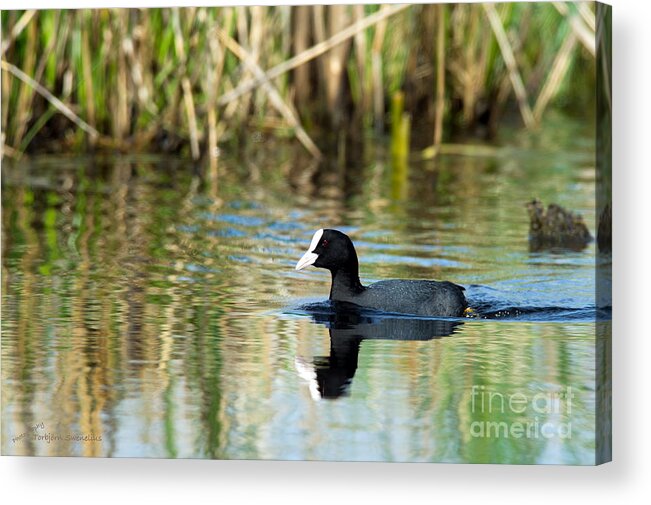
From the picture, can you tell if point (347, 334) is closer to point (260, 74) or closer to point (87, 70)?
point (260, 74)

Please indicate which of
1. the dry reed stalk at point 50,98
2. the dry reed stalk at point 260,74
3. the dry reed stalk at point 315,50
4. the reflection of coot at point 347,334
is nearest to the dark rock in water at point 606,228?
the reflection of coot at point 347,334

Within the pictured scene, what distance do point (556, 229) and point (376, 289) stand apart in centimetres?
176

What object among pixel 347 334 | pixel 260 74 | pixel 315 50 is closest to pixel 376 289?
pixel 347 334

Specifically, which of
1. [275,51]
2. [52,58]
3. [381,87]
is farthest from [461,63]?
[52,58]

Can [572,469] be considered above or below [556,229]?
below

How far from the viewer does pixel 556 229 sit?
9984mm

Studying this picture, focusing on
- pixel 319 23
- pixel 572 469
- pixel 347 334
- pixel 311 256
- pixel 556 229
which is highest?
pixel 319 23

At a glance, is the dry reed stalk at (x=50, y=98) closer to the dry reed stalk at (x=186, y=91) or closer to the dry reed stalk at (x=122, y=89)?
the dry reed stalk at (x=122, y=89)

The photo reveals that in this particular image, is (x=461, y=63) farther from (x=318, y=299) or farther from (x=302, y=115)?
(x=318, y=299)

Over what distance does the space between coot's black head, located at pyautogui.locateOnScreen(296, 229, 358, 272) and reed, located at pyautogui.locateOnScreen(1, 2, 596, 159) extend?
4.35ft

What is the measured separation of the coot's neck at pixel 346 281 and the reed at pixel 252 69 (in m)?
1.45

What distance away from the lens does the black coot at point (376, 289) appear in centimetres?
842

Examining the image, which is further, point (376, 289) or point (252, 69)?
point (252, 69)

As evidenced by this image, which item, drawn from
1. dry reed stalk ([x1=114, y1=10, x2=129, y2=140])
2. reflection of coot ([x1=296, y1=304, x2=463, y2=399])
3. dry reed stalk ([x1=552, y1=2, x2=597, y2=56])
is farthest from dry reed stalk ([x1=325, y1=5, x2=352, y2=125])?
reflection of coot ([x1=296, y1=304, x2=463, y2=399])
